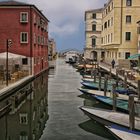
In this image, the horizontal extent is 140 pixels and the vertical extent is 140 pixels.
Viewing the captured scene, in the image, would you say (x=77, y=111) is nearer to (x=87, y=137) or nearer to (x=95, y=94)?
(x=95, y=94)

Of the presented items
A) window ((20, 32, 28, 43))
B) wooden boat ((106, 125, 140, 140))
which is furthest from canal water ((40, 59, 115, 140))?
window ((20, 32, 28, 43))

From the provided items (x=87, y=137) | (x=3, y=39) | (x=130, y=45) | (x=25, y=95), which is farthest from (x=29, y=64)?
(x=87, y=137)

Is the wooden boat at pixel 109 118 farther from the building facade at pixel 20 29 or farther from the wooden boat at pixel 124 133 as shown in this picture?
the building facade at pixel 20 29

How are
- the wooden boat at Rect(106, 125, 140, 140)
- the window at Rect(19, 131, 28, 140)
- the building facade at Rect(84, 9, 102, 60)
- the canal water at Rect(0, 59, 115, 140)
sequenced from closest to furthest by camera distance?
the wooden boat at Rect(106, 125, 140, 140) → the window at Rect(19, 131, 28, 140) → the canal water at Rect(0, 59, 115, 140) → the building facade at Rect(84, 9, 102, 60)

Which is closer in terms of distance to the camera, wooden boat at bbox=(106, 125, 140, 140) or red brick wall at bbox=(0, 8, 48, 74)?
wooden boat at bbox=(106, 125, 140, 140)

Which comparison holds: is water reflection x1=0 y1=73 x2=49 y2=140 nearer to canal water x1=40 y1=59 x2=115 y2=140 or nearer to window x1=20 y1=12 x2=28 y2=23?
canal water x1=40 y1=59 x2=115 y2=140

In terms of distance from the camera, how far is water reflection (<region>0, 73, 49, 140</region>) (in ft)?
60.7

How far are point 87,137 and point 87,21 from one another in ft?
248

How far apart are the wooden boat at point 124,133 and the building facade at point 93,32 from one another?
6988cm

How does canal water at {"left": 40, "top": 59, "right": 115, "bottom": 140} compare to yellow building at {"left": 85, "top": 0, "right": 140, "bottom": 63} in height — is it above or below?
below

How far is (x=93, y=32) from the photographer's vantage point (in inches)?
3499

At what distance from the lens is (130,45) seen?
58.2 meters

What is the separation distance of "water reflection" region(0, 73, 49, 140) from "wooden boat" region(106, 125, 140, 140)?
4181mm

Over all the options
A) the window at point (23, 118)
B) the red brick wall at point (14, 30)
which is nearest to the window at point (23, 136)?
the window at point (23, 118)
